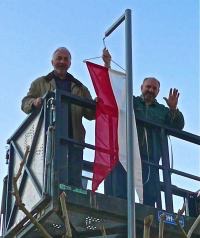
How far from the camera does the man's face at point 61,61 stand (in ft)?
26.6

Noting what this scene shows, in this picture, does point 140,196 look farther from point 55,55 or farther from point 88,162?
point 55,55

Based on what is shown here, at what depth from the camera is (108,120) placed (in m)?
7.24

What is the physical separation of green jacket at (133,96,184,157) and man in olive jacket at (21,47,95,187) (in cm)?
65

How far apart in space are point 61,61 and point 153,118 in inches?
53.1

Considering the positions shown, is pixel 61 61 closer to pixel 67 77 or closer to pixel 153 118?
pixel 67 77

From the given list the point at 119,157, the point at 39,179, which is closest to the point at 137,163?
the point at 119,157

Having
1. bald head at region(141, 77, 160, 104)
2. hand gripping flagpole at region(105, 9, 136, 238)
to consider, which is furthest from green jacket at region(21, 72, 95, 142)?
hand gripping flagpole at region(105, 9, 136, 238)

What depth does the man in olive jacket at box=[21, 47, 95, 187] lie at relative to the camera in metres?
7.49

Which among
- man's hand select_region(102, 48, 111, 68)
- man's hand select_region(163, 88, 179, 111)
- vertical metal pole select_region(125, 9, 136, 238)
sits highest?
man's hand select_region(102, 48, 111, 68)

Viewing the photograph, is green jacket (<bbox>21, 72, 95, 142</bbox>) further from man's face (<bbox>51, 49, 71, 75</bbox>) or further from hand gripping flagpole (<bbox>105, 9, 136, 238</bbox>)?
hand gripping flagpole (<bbox>105, 9, 136, 238</bbox>)

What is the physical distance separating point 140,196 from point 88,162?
5.42 feet

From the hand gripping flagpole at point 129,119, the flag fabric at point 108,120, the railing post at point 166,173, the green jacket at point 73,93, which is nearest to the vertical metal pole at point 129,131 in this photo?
the hand gripping flagpole at point 129,119

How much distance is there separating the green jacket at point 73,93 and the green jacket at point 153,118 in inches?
25.4

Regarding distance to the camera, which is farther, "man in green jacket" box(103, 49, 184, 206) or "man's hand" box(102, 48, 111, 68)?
"man's hand" box(102, 48, 111, 68)
